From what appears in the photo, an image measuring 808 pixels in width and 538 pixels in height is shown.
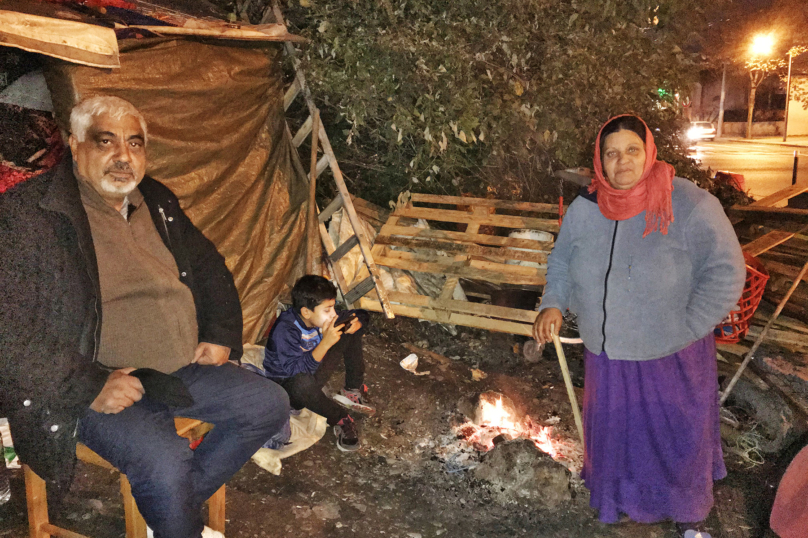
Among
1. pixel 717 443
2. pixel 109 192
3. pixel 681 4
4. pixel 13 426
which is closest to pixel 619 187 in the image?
pixel 717 443

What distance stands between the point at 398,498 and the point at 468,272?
2.56 m

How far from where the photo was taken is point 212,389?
296 cm

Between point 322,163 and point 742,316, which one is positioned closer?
point 742,316

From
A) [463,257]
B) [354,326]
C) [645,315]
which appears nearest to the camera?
[645,315]

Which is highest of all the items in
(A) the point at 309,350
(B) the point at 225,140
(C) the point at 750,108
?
(C) the point at 750,108

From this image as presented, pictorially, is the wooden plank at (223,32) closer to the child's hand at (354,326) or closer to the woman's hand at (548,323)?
the child's hand at (354,326)

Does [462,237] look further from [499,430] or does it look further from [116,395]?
[116,395]

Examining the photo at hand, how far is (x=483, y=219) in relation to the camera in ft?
20.5

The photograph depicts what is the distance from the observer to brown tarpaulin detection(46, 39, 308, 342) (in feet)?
12.9

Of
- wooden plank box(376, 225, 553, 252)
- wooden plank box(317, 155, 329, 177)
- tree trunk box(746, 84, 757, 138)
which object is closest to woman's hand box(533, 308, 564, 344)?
wooden plank box(376, 225, 553, 252)

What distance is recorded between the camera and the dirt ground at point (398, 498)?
11.0 feet

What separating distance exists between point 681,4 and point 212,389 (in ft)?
19.9

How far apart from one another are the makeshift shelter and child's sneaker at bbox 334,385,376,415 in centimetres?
111

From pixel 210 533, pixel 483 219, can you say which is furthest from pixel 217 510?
pixel 483 219
